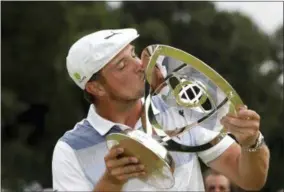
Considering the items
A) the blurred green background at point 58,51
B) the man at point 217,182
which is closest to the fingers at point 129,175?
the man at point 217,182

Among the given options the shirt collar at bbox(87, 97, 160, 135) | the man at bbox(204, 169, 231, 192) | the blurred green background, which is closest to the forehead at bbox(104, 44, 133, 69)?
the shirt collar at bbox(87, 97, 160, 135)

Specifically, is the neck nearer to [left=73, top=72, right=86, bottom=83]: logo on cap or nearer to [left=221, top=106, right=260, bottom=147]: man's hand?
[left=73, top=72, right=86, bottom=83]: logo on cap

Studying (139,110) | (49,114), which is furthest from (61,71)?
(139,110)

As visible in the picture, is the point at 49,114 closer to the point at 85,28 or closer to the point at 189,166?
the point at 85,28

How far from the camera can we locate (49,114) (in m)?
10.5

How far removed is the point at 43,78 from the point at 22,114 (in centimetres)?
54

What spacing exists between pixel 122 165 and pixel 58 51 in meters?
9.34

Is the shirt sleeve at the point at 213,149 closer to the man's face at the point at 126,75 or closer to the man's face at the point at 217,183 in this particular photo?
the man's face at the point at 126,75

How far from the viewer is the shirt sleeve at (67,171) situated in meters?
1.71

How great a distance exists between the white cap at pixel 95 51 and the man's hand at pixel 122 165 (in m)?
0.23

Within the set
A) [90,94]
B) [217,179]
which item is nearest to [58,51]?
[217,179]

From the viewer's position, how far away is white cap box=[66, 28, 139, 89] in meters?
1.65

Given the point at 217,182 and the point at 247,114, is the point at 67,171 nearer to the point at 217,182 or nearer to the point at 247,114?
the point at 247,114

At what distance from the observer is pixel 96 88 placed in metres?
1.75
